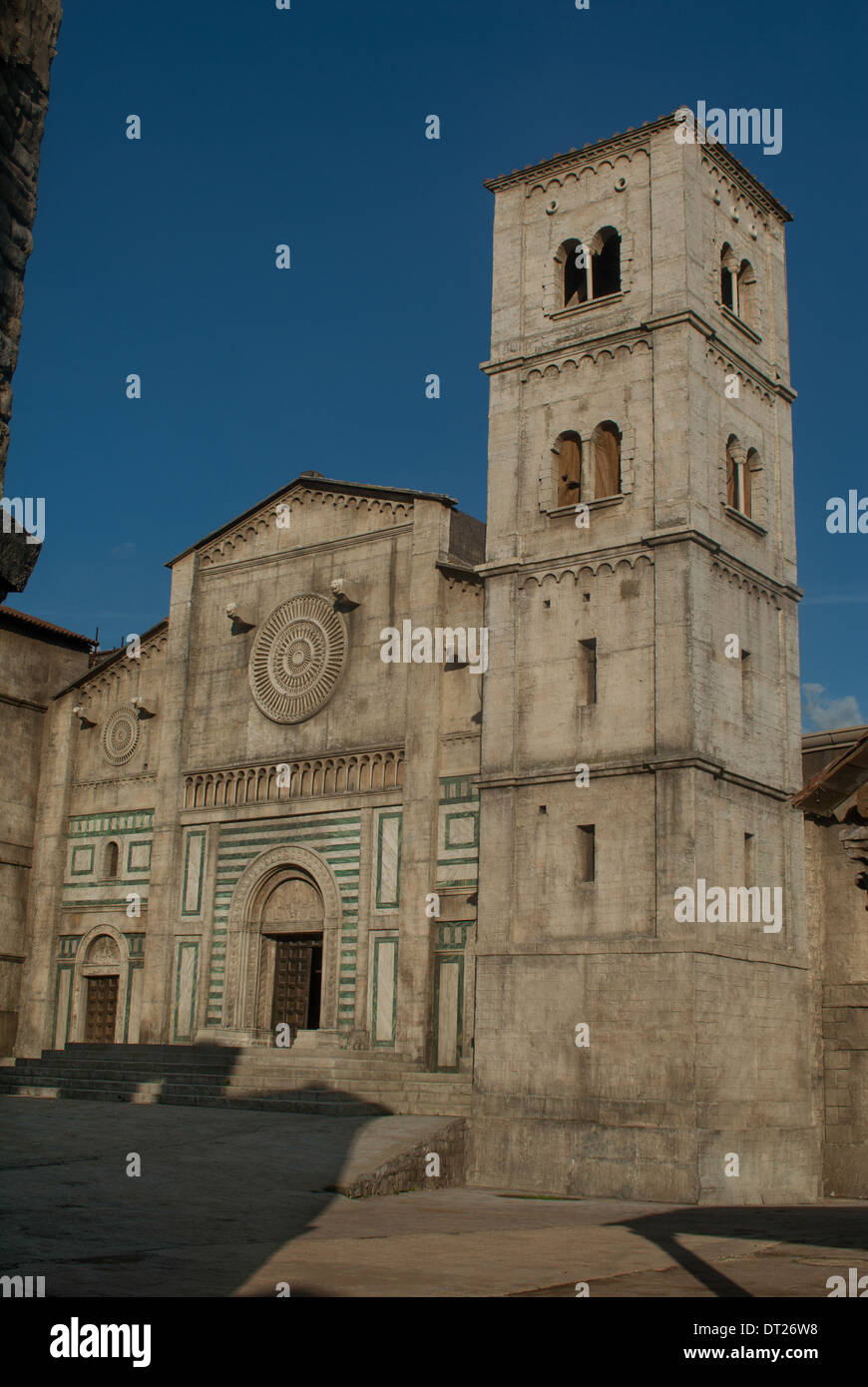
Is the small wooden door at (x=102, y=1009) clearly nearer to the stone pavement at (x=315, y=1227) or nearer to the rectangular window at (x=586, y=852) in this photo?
the stone pavement at (x=315, y=1227)

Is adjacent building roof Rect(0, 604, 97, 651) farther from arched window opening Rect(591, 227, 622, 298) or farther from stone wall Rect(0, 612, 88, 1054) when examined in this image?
arched window opening Rect(591, 227, 622, 298)

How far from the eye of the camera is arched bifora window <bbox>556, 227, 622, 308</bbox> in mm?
27984

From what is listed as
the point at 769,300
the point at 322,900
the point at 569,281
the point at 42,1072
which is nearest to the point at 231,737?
the point at 322,900

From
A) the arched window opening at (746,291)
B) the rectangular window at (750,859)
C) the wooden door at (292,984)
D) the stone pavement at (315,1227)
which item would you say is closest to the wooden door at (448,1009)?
the stone pavement at (315,1227)

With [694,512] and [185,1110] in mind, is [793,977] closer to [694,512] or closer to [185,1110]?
[694,512]

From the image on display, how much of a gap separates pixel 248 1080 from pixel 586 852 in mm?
8496

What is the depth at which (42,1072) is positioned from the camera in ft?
100

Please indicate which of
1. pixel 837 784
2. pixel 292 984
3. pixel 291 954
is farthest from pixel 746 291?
pixel 837 784

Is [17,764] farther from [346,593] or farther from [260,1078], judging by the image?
[260,1078]

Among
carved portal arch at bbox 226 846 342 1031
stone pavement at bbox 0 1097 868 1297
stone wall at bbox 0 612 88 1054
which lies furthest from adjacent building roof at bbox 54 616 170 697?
stone pavement at bbox 0 1097 868 1297

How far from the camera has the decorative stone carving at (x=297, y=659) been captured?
107ft

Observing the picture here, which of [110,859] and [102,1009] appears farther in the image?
[110,859]

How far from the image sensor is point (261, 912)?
107 ft

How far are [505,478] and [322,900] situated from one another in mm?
10435
